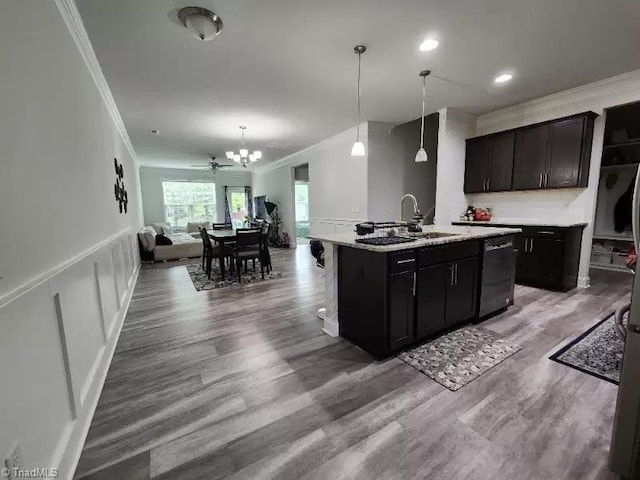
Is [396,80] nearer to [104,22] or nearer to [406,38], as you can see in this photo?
[406,38]

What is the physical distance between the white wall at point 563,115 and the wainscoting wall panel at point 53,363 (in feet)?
A: 15.7

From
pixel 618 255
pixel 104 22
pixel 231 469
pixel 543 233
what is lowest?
pixel 231 469

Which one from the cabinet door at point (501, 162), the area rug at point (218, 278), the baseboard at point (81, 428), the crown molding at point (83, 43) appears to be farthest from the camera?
the area rug at point (218, 278)

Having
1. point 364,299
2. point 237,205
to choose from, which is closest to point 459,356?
point 364,299

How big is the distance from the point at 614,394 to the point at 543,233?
247 cm

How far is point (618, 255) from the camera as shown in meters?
4.72

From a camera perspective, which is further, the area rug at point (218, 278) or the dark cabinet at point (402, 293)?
the area rug at point (218, 278)

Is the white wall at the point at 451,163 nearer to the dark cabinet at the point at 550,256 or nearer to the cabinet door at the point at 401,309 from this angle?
the dark cabinet at the point at 550,256

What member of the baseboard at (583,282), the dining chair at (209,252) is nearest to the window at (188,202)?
the dining chair at (209,252)

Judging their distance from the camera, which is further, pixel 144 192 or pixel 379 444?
pixel 144 192

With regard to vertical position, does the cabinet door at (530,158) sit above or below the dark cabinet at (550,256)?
above

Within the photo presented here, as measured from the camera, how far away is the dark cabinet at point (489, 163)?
4219mm

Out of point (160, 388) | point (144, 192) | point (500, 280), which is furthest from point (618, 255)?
point (144, 192)

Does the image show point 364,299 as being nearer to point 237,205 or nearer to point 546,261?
point 546,261
